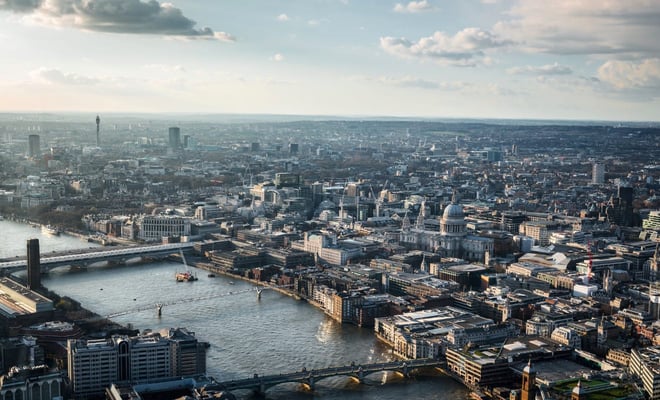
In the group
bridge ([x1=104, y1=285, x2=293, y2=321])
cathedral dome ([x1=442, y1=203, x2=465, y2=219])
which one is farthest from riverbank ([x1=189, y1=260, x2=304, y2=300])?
cathedral dome ([x1=442, y1=203, x2=465, y2=219])

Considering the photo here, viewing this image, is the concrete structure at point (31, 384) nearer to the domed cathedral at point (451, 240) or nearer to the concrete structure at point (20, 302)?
the concrete structure at point (20, 302)

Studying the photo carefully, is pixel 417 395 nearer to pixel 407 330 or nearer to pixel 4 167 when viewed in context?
pixel 407 330

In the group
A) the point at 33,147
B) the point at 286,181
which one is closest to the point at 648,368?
the point at 286,181

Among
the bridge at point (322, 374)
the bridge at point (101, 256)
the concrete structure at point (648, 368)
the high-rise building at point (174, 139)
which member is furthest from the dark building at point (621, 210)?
the high-rise building at point (174, 139)

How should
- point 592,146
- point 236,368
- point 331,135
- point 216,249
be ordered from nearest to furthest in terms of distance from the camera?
point 236,368 < point 216,249 < point 592,146 < point 331,135

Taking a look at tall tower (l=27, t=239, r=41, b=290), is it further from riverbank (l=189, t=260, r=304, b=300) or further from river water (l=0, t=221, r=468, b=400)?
riverbank (l=189, t=260, r=304, b=300)

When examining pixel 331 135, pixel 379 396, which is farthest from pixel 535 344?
pixel 331 135

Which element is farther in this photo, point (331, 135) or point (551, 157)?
point (331, 135)

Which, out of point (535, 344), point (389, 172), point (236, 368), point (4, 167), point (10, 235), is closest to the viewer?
point (236, 368)
